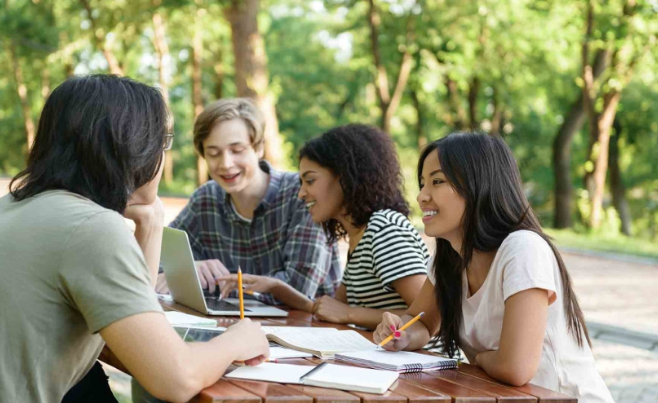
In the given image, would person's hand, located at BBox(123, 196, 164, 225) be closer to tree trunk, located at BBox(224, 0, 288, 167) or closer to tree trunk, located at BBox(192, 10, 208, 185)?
tree trunk, located at BBox(224, 0, 288, 167)

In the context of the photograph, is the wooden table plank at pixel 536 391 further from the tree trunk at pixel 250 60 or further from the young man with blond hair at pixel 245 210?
the tree trunk at pixel 250 60

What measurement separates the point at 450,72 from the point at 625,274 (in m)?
9.06

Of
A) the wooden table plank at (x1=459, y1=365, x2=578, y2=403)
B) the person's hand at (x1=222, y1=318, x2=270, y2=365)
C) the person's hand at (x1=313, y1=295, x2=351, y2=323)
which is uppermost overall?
the person's hand at (x1=222, y1=318, x2=270, y2=365)

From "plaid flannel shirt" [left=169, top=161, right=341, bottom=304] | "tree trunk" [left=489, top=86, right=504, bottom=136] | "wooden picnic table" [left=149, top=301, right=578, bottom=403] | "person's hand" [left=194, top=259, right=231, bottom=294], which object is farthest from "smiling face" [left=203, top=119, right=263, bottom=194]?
"tree trunk" [left=489, top=86, right=504, bottom=136]

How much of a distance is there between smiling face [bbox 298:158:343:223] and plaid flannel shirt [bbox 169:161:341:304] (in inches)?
17.1

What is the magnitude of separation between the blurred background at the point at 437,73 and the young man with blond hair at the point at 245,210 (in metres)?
2.45

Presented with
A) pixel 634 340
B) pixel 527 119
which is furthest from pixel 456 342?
pixel 527 119

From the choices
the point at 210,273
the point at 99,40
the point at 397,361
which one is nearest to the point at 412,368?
the point at 397,361

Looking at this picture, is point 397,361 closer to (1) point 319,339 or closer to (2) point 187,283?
(1) point 319,339

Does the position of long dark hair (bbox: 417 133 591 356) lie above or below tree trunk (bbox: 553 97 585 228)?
above

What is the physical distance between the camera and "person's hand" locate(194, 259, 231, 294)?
12.3 ft

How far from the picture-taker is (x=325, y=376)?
6.98 feet

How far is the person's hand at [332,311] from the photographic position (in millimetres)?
3207

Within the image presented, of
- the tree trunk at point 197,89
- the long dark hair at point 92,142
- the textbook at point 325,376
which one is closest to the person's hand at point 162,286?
the textbook at point 325,376
